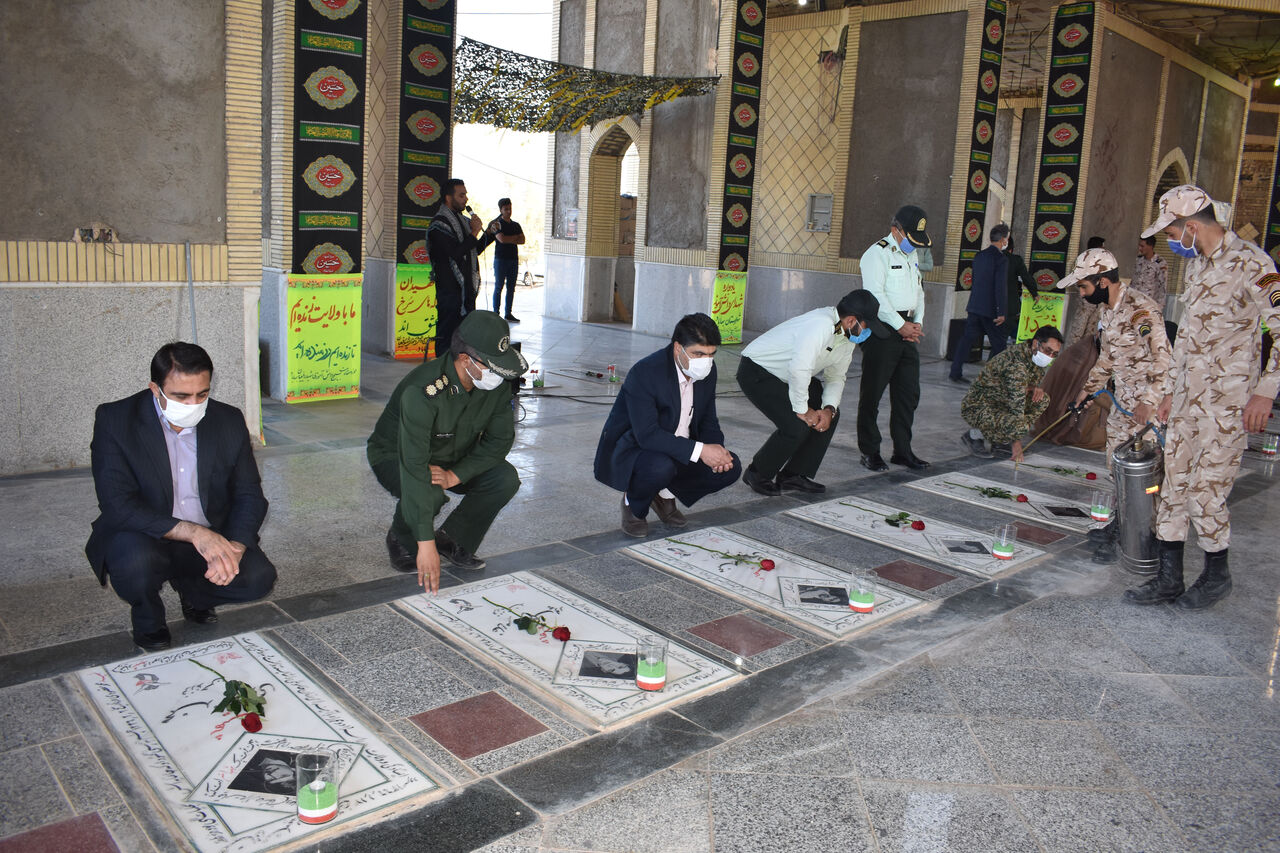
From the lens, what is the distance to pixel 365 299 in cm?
1040

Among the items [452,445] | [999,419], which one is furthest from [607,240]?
[452,445]

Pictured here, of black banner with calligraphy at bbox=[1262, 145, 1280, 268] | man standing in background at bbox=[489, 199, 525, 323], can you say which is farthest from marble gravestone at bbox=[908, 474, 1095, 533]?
black banner with calligraphy at bbox=[1262, 145, 1280, 268]

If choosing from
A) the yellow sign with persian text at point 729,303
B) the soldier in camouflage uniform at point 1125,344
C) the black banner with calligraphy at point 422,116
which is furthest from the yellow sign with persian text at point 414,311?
the soldier in camouflage uniform at point 1125,344

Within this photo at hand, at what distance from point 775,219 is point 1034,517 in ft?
32.1

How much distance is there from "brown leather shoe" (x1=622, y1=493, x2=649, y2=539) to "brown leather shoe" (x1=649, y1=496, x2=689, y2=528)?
17 cm

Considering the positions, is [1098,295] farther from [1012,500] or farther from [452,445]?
[452,445]

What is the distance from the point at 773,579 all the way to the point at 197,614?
2.31 meters

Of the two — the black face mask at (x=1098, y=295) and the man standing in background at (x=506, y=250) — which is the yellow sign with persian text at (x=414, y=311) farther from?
the black face mask at (x=1098, y=295)

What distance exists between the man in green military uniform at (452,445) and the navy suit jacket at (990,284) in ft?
24.3

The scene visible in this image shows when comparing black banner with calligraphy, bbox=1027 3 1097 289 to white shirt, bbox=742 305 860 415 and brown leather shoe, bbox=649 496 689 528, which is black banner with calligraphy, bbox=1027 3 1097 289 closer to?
white shirt, bbox=742 305 860 415

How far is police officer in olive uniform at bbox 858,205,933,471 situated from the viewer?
20.8 ft

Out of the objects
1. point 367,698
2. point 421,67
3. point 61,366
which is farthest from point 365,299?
point 367,698

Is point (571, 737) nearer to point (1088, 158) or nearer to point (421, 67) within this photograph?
point (421, 67)

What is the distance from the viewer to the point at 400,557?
14.0ft
